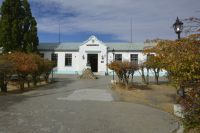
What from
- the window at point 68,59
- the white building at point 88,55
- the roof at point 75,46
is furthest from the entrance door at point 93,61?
the window at point 68,59

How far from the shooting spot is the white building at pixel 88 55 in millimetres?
36844

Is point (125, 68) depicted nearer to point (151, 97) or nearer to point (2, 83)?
point (151, 97)

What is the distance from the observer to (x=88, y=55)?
37281mm

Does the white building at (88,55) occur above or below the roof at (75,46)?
below

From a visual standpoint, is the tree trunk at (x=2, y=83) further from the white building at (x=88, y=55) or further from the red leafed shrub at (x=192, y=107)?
the white building at (x=88, y=55)

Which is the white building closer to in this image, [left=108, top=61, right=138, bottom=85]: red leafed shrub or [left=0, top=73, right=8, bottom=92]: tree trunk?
[left=108, top=61, right=138, bottom=85]: red leafed shrub

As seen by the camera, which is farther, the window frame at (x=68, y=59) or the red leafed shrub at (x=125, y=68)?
the window frame at (x=68, y=59)

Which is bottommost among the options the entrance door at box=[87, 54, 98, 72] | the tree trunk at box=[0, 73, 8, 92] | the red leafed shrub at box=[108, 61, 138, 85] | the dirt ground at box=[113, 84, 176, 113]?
the dirt ground at box=[113, 84, 176, 113]

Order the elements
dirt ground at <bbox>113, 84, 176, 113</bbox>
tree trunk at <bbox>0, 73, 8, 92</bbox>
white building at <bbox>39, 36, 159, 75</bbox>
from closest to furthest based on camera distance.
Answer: dirt ground at <bbox>113, 84, 176, 113</bbox> < tree trunk at <bbox>0, 73, 8, 92</bbox> < white building at <bbox>39, 36, 159, 75</bbox>

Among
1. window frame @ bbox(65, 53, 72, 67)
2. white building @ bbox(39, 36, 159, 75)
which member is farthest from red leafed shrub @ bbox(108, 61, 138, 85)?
window frame @ bbox(65, 53, 72, 67)

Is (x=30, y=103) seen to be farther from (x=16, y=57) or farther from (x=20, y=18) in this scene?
(x=20, y=18)

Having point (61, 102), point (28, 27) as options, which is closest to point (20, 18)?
point (28, 27)

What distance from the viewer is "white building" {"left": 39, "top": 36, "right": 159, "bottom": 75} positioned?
3684 centimetres

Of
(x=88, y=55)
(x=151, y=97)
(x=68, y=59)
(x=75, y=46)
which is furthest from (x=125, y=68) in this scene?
(x=75, y=46)
